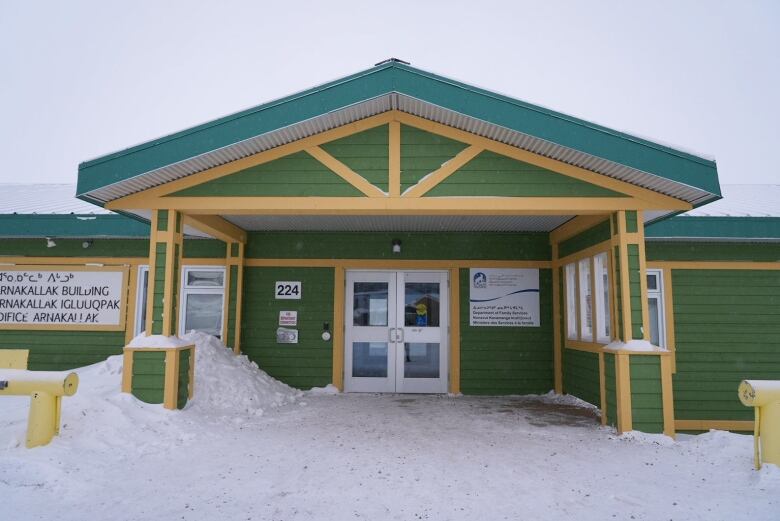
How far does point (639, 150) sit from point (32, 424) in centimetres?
661

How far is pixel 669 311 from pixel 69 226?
10.2 m

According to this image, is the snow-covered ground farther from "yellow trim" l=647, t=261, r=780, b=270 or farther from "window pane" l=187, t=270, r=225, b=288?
"yellow trim" l=647, t=261, r=780, b=270

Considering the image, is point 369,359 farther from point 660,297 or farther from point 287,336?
point 660,297

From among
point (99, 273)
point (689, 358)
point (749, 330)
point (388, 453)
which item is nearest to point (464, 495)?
point (388, 453)

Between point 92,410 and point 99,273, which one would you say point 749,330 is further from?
point 99,273

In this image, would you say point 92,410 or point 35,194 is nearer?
point 92,410

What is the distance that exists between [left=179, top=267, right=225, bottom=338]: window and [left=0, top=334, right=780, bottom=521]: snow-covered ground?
8.24ft

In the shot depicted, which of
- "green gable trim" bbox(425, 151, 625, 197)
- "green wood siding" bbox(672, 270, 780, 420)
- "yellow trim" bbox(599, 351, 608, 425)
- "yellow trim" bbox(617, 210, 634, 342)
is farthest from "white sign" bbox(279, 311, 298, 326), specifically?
"green wood siding" bbox(672, 270, 780, 420)

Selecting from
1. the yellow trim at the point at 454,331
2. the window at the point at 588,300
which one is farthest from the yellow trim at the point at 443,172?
the yellow trim at the point at 454,331

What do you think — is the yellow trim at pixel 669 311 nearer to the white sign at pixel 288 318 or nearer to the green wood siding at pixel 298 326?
the green wood siding at pixel 298 326

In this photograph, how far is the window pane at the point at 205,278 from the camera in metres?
9.88

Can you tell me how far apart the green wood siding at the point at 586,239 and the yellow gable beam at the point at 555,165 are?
30.3 inches

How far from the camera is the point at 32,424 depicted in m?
4.80

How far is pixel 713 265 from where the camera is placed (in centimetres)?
907
